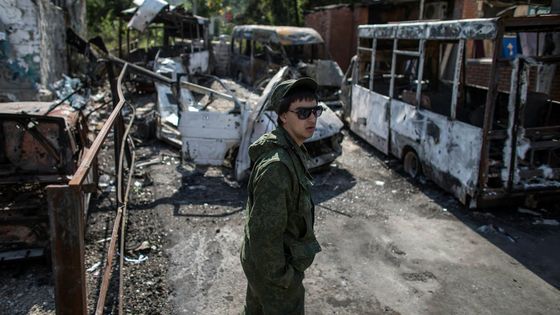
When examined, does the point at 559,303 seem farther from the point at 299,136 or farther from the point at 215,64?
the point at 215,64

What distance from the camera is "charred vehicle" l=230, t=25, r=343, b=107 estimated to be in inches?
564

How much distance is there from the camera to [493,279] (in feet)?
14.3

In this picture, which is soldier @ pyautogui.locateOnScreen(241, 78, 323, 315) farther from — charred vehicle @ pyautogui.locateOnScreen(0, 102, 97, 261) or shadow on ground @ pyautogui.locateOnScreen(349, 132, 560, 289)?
shadow on ground @ pyautogui.locateOnScreen(349, 132, 560, 289)

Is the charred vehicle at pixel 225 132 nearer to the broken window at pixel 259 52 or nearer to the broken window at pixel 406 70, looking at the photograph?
the broken window at pixel 406 70

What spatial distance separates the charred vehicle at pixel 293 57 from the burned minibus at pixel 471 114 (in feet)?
16.5

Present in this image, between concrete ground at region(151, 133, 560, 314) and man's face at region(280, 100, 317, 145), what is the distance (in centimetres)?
222

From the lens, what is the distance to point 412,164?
7.43m

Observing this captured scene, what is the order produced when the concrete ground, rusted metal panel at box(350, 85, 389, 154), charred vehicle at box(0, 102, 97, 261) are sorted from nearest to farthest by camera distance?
the concrete ground → charred vehicle at box(0, 102, 97, 261) → rusted metal panel at box(350, 85, 389, 154)

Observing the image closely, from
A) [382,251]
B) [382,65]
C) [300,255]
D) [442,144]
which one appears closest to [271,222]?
[300,255]

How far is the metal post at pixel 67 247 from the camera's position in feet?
5.32

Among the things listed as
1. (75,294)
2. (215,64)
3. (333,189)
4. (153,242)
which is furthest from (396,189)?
(215,64)

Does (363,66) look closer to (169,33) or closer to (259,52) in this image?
(259,52)

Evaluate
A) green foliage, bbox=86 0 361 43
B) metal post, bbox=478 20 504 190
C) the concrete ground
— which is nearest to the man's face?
the concrete ground

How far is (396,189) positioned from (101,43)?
942 cm
